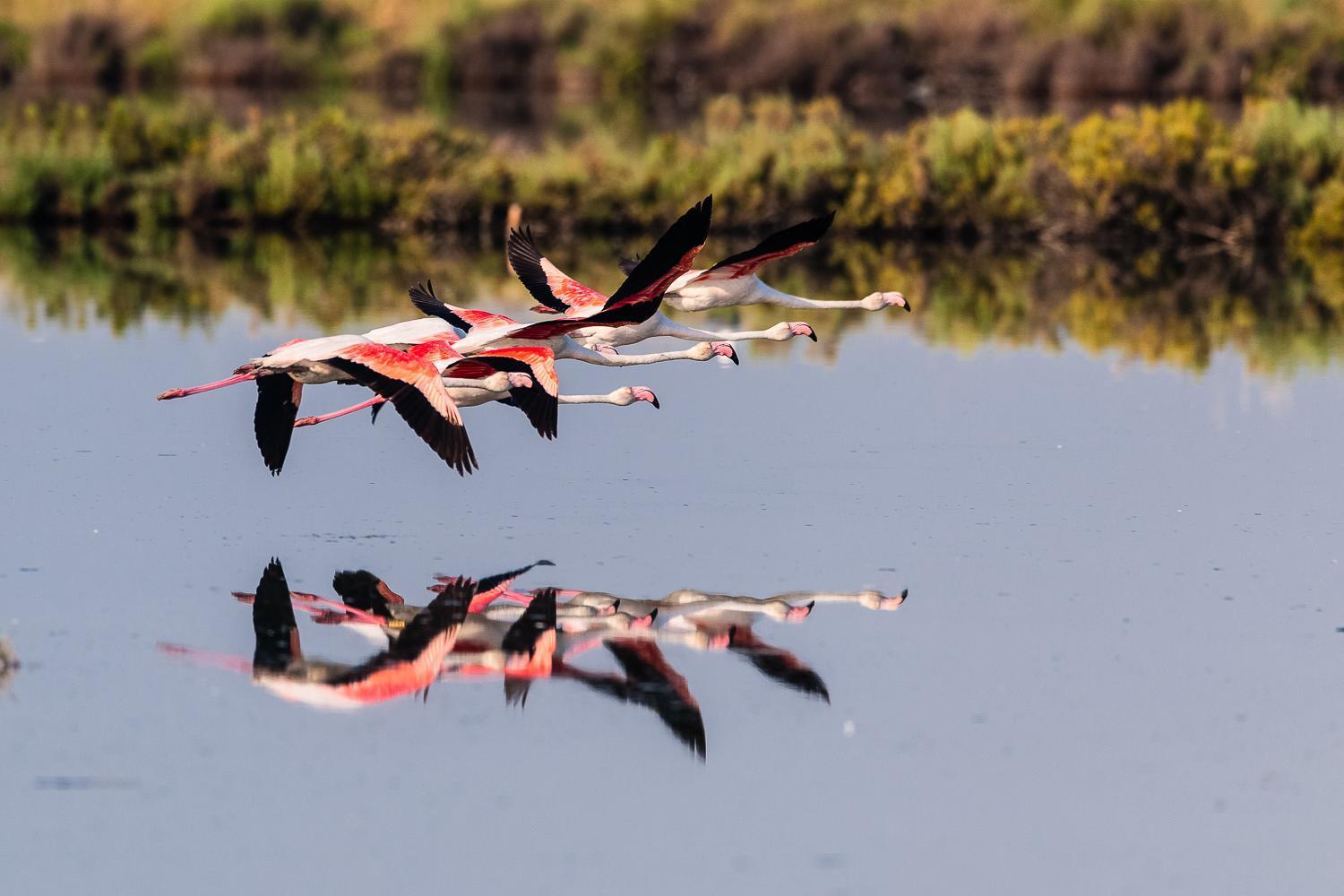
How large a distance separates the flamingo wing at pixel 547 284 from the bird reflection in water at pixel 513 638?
3.99 ft

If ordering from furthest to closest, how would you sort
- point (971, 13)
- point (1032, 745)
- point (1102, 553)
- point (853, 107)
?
point (971, 13)
point (853, 107)
point (1102, 553)
point (1032, 745)

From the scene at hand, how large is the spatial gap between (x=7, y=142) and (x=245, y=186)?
2415 millimetres

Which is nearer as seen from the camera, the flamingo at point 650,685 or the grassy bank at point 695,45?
the flamingo at point 650,685

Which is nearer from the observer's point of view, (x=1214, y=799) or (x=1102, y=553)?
(x=1214, y=799)

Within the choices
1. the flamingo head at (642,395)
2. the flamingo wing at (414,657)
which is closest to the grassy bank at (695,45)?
the flamingo head at (642,395)

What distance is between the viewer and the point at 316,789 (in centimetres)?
688

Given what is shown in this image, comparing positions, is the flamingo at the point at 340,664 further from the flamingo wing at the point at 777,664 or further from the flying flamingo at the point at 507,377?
the flamingo wing at the point at 777,664

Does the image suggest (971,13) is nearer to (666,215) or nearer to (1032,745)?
(666,215)

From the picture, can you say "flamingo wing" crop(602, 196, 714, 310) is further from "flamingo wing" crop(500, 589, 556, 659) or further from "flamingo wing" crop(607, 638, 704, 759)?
"flamingo wing" crop(607, 638, 704, 759)

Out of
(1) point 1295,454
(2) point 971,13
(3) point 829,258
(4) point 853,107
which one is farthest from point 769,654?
(2) point 971,13

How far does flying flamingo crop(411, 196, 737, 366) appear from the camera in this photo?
8.70 metres

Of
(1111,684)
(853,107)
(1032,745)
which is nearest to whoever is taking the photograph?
(1032,745)

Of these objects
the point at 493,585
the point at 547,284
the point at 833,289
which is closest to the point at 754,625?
the point at 493,585

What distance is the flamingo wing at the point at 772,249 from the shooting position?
29.5 ft
